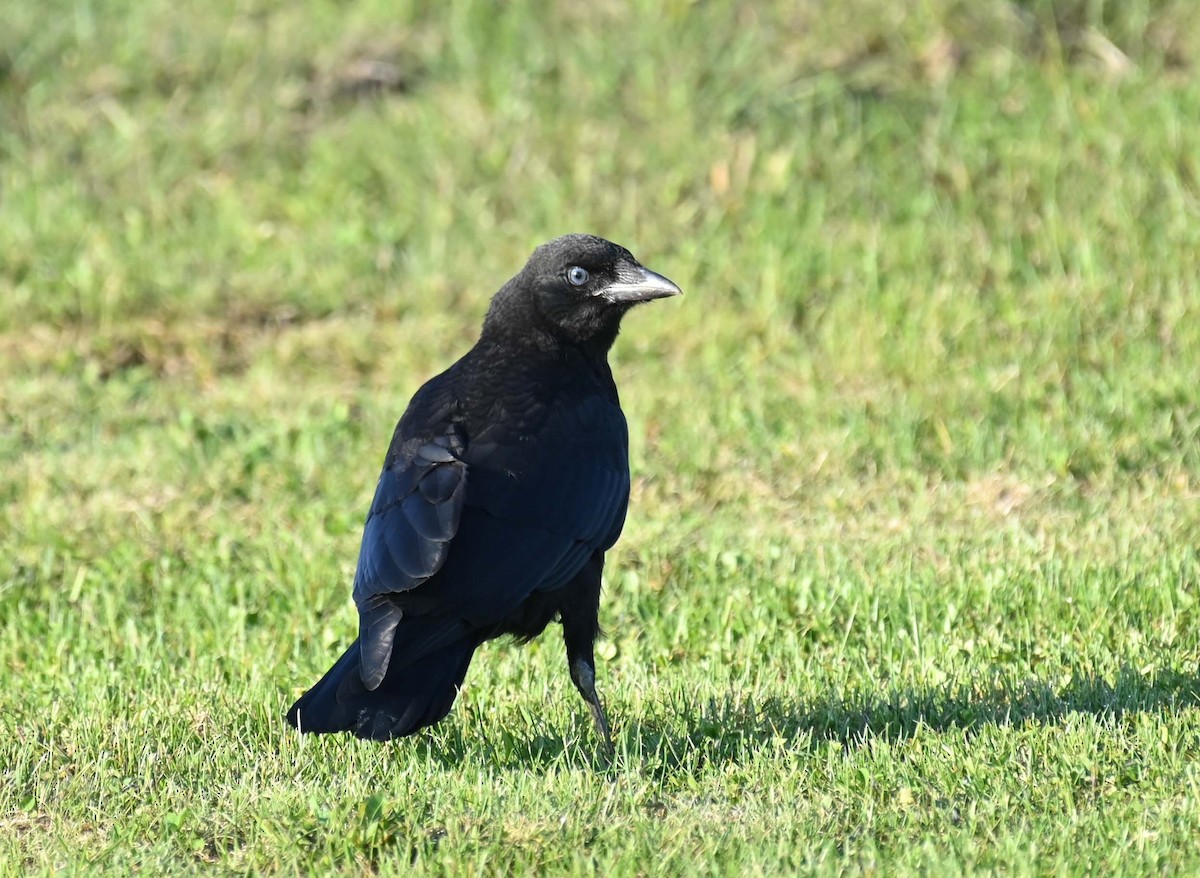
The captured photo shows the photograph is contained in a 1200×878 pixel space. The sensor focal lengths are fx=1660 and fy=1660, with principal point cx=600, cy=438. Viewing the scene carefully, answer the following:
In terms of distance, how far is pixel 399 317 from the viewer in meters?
9.47

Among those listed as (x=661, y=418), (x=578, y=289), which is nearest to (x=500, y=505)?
(x=578, y=289)

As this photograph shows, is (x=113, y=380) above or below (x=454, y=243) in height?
below

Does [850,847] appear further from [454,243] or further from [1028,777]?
[454,243]

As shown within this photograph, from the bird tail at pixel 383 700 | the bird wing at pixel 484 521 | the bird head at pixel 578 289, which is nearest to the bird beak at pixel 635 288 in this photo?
the bird head at pixel 578 289

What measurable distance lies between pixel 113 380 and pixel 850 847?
605cm

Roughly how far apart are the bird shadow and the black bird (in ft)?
0.55

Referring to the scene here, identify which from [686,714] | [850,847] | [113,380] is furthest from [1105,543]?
[113,380]

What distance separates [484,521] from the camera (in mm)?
4633

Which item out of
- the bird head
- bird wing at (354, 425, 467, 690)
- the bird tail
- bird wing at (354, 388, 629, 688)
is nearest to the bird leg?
bird wing at (354, 388, 629, 688)

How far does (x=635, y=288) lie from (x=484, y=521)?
46.4 inches

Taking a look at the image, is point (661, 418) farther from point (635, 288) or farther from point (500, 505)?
point (500, 505)

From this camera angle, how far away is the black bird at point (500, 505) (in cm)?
440

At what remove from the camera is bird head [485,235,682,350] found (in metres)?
5.48

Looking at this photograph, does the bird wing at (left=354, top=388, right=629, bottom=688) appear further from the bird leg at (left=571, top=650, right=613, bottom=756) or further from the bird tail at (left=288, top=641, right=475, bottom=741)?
the bird leg at (left=571, top=650, right=613, bottom=756)
